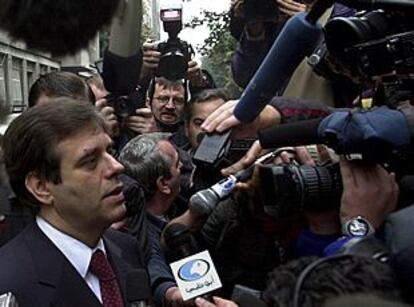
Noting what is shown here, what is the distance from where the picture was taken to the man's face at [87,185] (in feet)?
8.19

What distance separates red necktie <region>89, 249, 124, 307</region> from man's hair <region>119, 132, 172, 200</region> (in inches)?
35.5

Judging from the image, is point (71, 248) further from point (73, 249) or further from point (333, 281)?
point (333, 281)

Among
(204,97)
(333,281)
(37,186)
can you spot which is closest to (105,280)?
(37,186)

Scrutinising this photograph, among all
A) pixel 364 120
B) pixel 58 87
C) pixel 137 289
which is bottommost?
pixel 137 289

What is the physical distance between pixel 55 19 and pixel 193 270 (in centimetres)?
80

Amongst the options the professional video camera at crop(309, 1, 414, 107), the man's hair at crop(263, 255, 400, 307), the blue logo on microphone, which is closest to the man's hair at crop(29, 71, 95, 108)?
the blue logo on microphone

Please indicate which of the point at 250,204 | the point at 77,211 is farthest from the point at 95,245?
the point at 250,204

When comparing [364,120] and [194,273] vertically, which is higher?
[364,120]

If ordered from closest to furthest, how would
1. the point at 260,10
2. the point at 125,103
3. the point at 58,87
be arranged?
1. the point at 260,10
2. the point at 58,87
3. the point at 125,103

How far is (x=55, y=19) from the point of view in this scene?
7.96 ft

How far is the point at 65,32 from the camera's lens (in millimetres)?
2477

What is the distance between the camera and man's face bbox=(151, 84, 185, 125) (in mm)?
4523

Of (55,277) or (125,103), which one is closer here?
(55,277)

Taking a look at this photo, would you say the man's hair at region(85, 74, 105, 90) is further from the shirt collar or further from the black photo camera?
the black photo camera
